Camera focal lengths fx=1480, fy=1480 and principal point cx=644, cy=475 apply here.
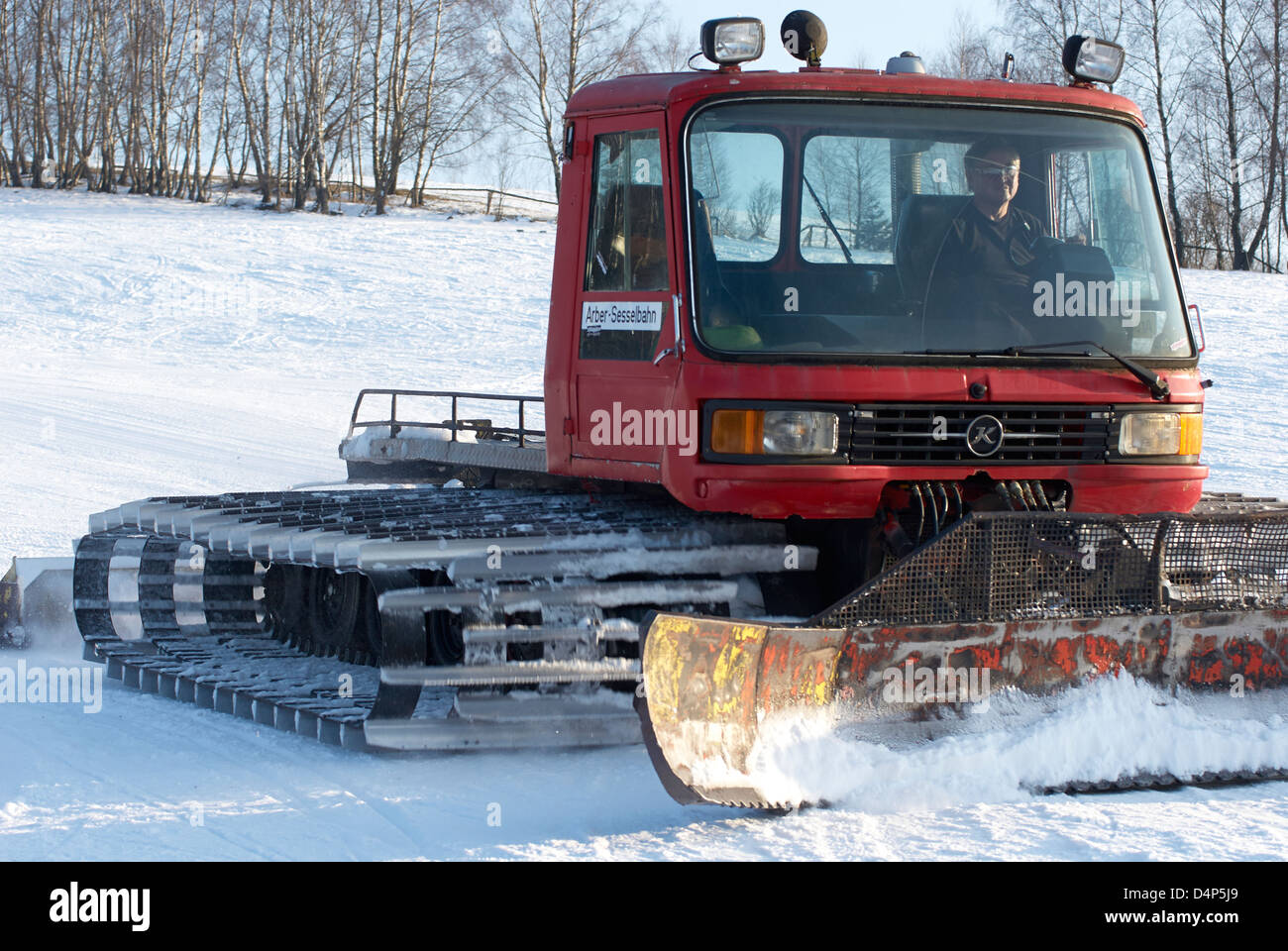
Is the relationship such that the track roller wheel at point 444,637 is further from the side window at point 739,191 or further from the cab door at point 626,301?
the side window at point 739,191

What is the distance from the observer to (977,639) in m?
4.53

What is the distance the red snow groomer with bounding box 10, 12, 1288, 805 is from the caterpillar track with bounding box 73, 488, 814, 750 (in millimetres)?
14

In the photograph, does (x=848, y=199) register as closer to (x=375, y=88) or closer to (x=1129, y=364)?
(x=1129, y=364)

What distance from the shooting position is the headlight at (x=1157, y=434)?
16.9 ft

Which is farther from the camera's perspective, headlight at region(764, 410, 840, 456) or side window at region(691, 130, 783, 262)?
side window at region(691, 130, 783, 262)

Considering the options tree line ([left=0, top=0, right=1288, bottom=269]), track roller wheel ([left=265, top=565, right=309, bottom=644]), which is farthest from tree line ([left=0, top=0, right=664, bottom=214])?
track roller wheel ([left=265, top=565, right=309, bottom=644])

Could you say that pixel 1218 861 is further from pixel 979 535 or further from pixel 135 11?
pixel 135 11

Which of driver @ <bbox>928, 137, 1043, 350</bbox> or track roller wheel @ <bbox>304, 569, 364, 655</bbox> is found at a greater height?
driver @ <bbox>928, 137, 1043, 350</bbox>

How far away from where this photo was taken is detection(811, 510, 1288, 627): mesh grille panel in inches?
173

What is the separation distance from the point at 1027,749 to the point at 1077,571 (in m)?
0.57

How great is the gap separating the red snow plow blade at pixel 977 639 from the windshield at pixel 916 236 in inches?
32.2

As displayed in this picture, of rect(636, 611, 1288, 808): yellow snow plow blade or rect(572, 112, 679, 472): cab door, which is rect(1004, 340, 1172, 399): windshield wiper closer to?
rect(636, 611, 1288, 808): yellow snow plow blade

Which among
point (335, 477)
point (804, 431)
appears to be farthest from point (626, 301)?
point (335, 477)
